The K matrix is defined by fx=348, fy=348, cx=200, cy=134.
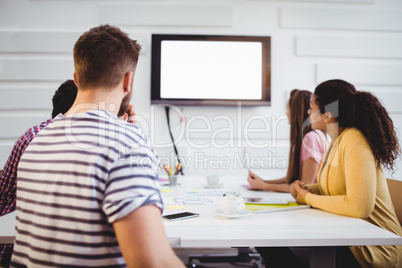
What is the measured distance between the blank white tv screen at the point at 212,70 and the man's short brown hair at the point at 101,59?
2186mm

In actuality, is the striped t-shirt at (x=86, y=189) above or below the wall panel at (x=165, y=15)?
below

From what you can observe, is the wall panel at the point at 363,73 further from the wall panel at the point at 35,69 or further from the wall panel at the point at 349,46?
the wall panel at the point at 35,69

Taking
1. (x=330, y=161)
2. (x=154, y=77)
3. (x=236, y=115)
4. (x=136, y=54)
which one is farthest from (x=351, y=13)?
(x=136, y=54)

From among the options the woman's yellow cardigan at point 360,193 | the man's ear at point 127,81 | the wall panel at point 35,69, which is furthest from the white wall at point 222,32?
the man's ear at point 127,81

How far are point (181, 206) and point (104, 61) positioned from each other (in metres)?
0.92

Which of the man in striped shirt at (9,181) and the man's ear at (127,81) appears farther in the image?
the man in striped shirt at (9,181)

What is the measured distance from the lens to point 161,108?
10.4ft

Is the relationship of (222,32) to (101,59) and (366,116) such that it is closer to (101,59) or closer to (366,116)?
(366,116)

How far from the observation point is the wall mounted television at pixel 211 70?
312 centimetres

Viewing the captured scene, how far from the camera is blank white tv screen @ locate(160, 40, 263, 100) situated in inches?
123

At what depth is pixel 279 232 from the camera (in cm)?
122

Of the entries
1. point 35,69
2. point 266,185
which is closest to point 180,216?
point 266,185

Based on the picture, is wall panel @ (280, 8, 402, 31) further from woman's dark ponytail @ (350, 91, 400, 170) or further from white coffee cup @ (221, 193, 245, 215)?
white coffee cup @ (221, 193, 245, 215)

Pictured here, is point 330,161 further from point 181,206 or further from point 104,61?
point 104,61
